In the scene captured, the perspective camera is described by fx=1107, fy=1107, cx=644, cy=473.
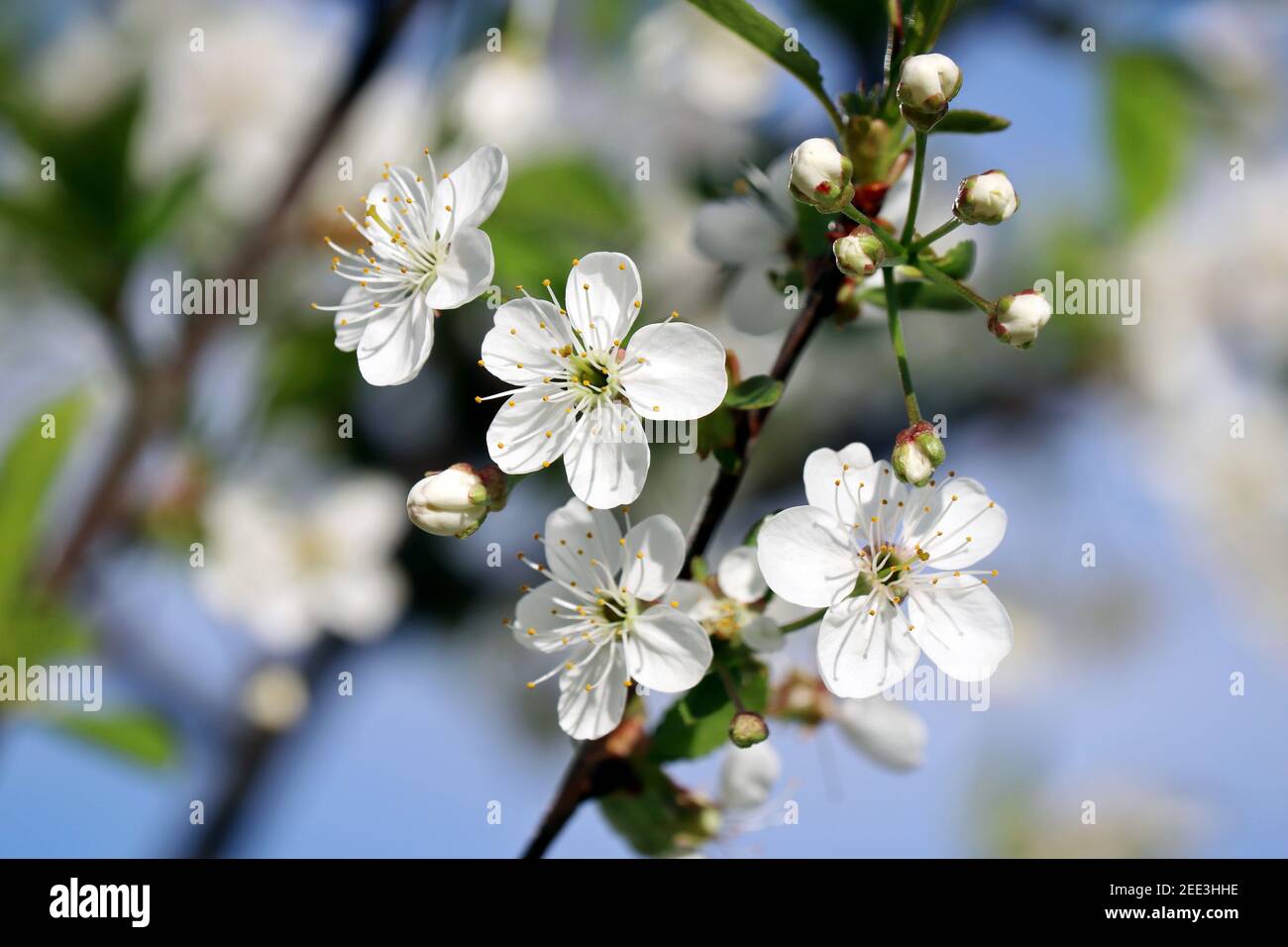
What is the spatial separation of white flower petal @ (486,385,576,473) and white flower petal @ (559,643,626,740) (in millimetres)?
121

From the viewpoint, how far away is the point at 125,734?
1325 millimetres

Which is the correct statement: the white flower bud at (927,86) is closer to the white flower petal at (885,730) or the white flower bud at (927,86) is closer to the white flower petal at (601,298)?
the white flower petal at (601,298)

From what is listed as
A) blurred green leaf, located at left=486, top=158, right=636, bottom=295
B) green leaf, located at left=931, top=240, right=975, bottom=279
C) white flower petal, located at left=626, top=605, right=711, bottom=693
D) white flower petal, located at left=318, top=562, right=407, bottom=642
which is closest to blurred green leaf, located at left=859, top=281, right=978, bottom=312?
green leaf, located at left=931, top=240, right=975, bottom=279

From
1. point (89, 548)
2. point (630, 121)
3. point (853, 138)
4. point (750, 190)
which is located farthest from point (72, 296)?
point (853, 138)

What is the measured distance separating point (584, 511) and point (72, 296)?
1.07 m

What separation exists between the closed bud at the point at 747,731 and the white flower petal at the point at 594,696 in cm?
7

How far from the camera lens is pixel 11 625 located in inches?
50.0

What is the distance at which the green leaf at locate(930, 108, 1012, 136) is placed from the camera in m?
0.62

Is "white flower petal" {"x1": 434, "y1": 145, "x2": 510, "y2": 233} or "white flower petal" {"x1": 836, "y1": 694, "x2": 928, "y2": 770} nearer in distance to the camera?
"white flower petal" {"x1": 434, "y1": 145, "x2": 510, "y2": 233}

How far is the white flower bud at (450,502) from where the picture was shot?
62 centimetres

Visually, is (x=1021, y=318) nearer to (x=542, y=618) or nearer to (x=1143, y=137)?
(x=542, y=618)

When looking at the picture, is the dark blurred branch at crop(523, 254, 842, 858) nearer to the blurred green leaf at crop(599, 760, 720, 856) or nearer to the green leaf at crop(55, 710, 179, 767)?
the blurred green leaf at crop(599, 760, 720, 856)

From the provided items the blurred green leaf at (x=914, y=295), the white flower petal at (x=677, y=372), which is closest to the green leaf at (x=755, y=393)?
the white flower petal at (x=677, y=372)

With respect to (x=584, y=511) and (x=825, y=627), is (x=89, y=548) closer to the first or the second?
(x=584, y=511)
